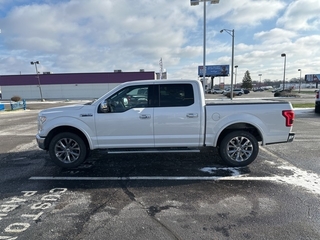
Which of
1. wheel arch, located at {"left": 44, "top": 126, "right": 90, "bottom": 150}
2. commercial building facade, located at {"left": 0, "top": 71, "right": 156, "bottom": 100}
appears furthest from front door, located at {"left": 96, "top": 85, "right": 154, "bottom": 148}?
commercial building facade, located at {"left": 0, "top": 71, "right": 156, "bottom": 100}

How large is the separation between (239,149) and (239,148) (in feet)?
0.08

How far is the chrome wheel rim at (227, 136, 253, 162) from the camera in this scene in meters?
4.75

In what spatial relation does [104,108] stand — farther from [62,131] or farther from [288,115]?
[288,115]

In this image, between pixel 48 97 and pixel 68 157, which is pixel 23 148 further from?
pixel 48 97

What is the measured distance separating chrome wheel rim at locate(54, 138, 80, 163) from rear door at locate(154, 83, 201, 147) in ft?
6.21

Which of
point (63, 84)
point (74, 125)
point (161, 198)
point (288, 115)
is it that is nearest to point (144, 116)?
point (74, 125)

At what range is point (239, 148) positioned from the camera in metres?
4.77

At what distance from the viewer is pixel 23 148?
22.1 feet

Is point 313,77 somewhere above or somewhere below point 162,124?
above

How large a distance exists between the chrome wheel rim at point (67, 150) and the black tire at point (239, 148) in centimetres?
337

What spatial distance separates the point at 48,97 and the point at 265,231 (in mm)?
56702

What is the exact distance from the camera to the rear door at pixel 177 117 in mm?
4578

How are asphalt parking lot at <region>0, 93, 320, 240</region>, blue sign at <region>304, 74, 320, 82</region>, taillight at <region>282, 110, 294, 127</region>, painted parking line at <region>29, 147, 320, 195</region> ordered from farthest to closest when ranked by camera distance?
blue sign at <region>304, 74, 320, 82</region>
taillight at <region>282, 110, 294, 127</region>
painted parking line at <region>29, 147, 320, 195</region>
asphalt parking lot at <region>0, 93, 320, 240</region>

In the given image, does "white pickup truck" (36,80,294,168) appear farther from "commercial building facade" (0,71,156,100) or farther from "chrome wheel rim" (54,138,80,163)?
"commercial building facade" (0,71,156,100)
